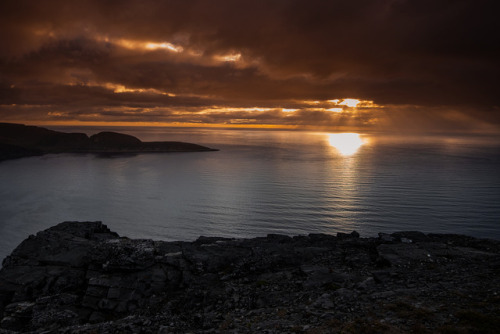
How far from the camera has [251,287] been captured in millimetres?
19391

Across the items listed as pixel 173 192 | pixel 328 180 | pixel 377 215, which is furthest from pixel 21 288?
pixel 328 180

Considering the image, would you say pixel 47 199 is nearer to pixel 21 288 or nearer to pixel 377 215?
pixel 21 288

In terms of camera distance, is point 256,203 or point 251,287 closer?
point 251,287

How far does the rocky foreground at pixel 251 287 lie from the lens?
552 inches

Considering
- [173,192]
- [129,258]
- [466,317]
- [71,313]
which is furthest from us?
[173,192]

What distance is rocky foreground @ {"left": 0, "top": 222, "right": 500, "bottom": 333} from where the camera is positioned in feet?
46.0

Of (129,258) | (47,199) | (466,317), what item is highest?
(466,317)

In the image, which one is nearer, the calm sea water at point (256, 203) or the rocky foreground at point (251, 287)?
the rocky foreground at point (251, 287)

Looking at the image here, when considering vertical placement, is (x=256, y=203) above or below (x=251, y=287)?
below

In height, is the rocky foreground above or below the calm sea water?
above

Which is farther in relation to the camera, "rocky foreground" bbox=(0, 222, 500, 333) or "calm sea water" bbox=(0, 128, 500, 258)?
"calm sea water" bbox=(0, 128, 500, 258)

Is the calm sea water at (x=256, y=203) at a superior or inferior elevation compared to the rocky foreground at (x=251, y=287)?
inferior

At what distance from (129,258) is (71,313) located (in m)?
5.15

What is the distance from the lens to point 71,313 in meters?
19.0
